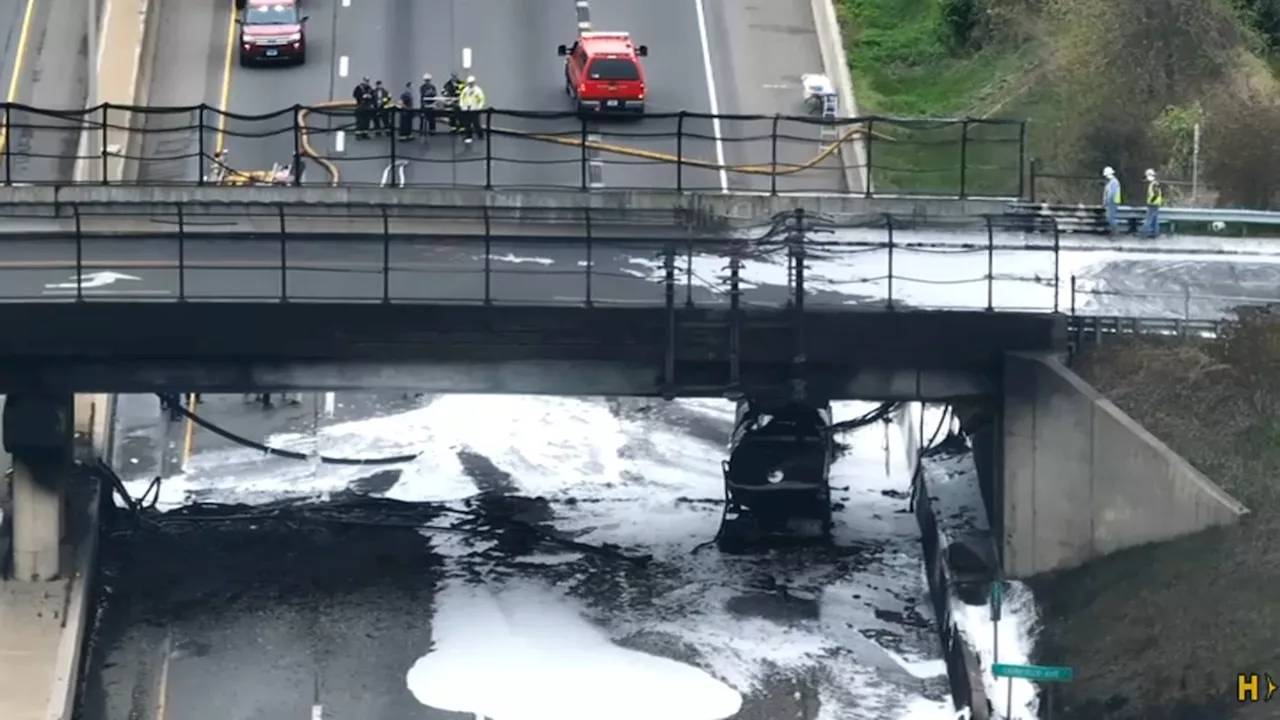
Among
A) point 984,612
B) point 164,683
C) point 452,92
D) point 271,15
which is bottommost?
point 164,683

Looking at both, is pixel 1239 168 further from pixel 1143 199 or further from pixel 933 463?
pixel 933 463

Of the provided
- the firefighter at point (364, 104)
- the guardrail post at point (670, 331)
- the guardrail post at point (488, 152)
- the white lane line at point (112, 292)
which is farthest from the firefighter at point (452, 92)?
the guardrail post at point (670, 331)

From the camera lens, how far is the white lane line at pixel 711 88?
55062 millimetres

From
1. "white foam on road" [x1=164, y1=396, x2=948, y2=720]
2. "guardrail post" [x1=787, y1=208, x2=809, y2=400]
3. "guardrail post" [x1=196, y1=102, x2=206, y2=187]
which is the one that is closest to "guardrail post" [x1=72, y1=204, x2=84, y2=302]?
"white foam on road" [x1=164, y1=396, x2=948, y2=720]

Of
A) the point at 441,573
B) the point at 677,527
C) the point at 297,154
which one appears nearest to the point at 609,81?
the point at 297,154

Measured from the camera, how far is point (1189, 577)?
36.7 m

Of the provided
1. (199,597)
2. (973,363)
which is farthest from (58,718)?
(973,363)

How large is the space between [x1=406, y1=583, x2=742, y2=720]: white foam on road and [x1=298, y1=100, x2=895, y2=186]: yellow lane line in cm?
1257

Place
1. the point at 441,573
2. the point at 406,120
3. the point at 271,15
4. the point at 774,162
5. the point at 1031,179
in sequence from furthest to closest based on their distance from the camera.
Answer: the point at 271,15 < the point at 406,120 < the point at 774,162 < the point at 1031,179 < the point at 441,573

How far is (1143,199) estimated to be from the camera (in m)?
51.0

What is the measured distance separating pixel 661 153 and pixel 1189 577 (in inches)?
863

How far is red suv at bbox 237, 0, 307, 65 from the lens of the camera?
199 feet

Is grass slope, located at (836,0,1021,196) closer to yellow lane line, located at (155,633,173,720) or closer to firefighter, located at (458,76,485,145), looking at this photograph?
firefighter, located at (458,76,485,145)

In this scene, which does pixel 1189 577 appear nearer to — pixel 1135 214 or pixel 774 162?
pixel 1135 214
